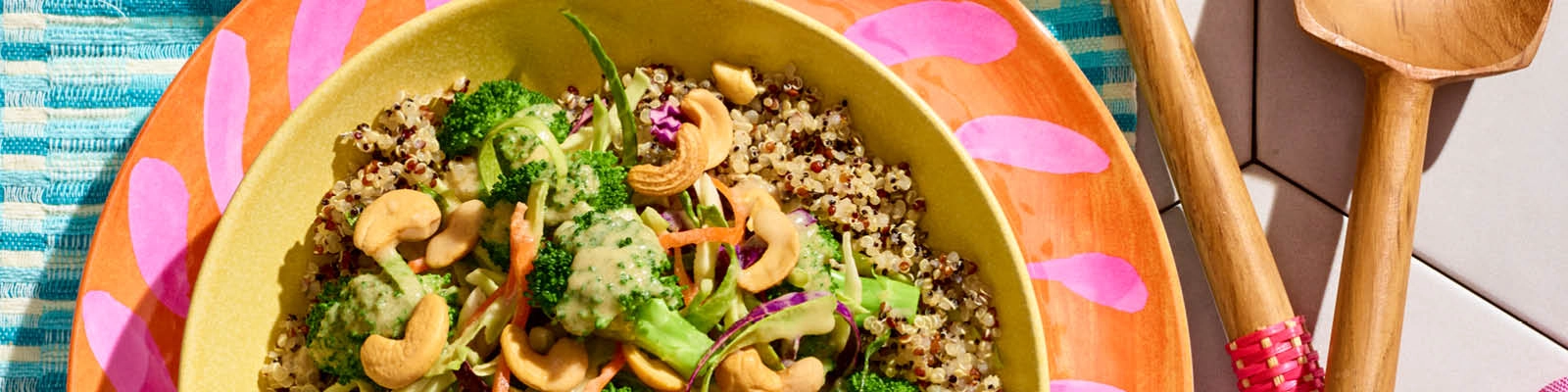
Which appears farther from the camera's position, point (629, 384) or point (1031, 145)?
point (1031, 145)

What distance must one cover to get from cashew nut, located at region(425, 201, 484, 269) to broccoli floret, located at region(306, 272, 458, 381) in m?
0.04

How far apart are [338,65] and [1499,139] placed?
6.87 ft

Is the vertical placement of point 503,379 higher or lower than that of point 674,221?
lower

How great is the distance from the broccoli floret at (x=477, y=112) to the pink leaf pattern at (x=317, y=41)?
8.3 inches

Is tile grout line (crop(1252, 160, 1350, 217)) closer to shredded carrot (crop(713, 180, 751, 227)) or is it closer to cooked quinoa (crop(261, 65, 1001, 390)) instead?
cooked quinoa (crop(261, 65, 1001, 390))

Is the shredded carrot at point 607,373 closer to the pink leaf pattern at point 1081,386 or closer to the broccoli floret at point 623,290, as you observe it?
the broccoli floret at point 623,290

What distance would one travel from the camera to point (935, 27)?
5.41ft

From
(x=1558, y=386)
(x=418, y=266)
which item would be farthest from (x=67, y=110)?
(x=1558, y=386)

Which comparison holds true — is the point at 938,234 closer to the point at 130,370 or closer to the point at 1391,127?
the point at 1391,127

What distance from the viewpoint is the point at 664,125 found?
5.12 feet

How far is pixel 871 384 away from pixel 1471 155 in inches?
50.6

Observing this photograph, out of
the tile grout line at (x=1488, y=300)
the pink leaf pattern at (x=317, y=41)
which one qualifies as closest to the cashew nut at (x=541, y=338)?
the pink leaf pattern at (x=317, y=41)

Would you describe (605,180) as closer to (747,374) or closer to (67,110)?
(747,374)

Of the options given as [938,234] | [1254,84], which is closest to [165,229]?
[938,234]
